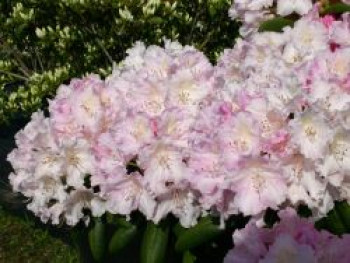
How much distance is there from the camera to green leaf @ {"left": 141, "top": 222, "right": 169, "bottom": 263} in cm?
279

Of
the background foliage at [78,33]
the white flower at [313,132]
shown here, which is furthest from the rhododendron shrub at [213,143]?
the background foliage at [78,33]

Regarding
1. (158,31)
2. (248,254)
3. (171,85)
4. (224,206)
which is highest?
(158,31)

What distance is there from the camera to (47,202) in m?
2.83

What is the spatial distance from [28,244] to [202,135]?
3524 millimetres

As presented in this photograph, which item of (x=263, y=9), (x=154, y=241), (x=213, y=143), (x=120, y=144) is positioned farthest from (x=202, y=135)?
(x=263, y=9)

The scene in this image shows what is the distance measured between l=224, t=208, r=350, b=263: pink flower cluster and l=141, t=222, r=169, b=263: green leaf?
2.28 ft

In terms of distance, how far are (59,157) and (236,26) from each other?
2.99 metres

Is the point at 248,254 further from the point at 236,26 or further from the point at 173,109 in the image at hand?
the point at 236,26

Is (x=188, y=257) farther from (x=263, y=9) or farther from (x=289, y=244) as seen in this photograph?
(x=263, y=9)

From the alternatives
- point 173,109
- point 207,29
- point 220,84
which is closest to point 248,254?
point 173,109

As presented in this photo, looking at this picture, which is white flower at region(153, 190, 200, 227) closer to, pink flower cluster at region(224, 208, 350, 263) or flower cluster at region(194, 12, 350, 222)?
flower cluster at region(194, 12, 350, 222)

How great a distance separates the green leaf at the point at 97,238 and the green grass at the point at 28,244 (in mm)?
2369

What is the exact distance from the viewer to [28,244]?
5.75 metres

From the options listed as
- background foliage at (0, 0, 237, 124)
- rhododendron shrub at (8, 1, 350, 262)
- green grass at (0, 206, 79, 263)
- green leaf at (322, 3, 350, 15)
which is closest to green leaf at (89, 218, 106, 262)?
rhododendron shrub at (8, 1, 350, 262)
